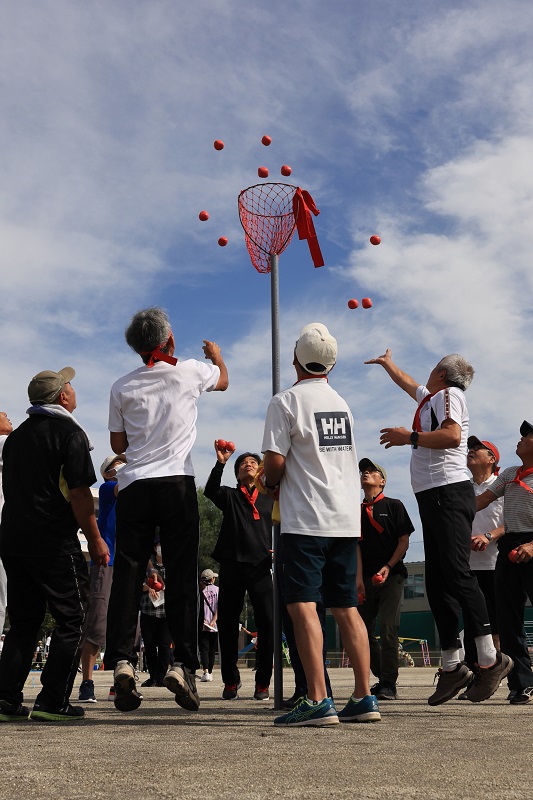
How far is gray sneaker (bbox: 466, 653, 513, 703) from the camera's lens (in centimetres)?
596

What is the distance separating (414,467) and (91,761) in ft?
11.4

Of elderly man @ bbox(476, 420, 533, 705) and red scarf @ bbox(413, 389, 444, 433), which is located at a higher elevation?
→ red scarf @ bbox(413, 389, 444, 433)

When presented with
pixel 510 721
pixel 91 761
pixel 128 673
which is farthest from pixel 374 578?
pixel 91 761

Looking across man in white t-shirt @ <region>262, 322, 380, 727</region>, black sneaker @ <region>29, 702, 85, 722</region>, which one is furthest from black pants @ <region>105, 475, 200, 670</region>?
man in white t-shirt @ <region>262, 322, 380, 727</region>

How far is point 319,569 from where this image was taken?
499 cm

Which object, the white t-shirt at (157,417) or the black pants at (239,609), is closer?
the white t-shirt at (157,417)

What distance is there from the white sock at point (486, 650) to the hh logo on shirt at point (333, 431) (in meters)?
1.78

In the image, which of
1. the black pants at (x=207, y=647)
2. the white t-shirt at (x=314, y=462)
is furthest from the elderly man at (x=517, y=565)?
the black pants at (x=207, y=647)

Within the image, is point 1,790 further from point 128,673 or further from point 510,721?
point 510,721

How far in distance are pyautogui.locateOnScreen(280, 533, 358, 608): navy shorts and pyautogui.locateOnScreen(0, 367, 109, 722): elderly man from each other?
4.30 ft

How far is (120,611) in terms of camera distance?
17.3 ft

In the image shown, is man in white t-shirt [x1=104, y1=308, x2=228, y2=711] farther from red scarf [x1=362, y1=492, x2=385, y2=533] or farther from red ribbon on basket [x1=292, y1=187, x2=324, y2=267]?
red scarf [x1=362, y1=492, x2=385, y2=533]

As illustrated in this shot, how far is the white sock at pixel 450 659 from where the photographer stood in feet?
19.4

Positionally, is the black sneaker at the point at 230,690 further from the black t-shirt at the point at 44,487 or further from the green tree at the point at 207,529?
the green tree at the point at 207,529
